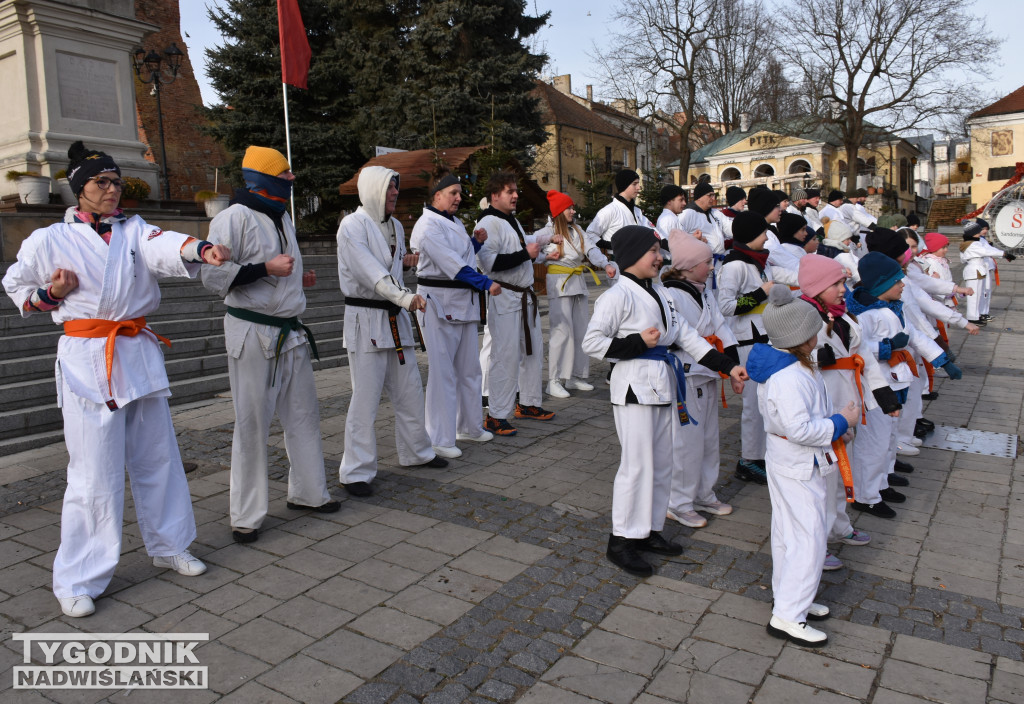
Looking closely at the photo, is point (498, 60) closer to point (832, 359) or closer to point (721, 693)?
point (832, 359)

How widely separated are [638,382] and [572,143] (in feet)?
158

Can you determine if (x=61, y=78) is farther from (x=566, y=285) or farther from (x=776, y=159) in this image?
(x=776, y=159)

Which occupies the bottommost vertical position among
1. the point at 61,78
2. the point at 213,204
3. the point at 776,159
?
A: the point at 213,204

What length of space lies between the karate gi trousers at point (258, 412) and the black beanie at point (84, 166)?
117 centimetres

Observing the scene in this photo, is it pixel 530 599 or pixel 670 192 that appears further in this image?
pixel 670 192

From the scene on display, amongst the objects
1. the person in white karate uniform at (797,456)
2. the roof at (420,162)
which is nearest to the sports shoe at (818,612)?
the person in white karate uniform at (797,456)

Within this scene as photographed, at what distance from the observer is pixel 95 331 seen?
3814 mm

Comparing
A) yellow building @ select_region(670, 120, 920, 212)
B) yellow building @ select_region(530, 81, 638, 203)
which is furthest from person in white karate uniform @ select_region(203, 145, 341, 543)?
yellow building @ select_region(670, 120, 920, 212)

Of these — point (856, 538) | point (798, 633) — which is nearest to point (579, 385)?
point (856, 538)

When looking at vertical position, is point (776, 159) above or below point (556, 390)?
above

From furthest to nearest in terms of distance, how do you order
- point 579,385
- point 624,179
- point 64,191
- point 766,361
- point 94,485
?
point 64,191 → point 579,385 → point 624,179 → point 94,485 → point 766,361

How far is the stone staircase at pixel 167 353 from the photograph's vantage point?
668 centimetres

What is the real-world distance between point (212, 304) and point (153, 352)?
5.76 metres

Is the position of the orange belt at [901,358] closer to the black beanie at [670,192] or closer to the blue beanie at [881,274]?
A: the blue beanie at [881,274]
